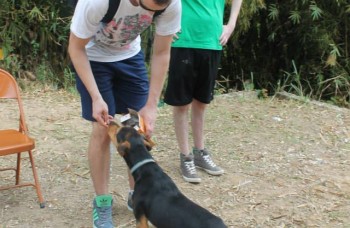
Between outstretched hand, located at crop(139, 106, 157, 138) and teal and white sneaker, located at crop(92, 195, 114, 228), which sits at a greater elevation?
outstretched hand, located at crop(139, 106, 157, 138)

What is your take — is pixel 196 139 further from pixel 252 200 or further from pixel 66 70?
pixel 66 70

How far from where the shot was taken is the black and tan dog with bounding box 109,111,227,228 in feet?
8.64

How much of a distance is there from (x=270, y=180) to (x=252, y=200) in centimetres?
37

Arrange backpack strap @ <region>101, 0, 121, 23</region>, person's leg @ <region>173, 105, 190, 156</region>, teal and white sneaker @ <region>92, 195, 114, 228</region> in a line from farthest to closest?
1. person's leg @ <region>173, 105, 190, 156</region>
2. teal and white sneaker @ <region>92, 195, 114, 228</region>
3. backpack strap @ <region>101, 0, 121, 23</region>

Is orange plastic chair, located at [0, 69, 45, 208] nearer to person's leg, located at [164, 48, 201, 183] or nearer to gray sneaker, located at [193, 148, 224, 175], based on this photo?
person's leg, located at [164, 48, 201, 183]

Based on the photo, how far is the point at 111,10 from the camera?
2.66m

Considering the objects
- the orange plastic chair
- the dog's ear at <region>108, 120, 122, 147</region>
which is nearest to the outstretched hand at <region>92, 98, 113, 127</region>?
the dog's ear at <region>108, 120, 122, 147</region>

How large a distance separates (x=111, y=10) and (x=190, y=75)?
1194 mm

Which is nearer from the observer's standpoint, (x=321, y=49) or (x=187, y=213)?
(x=187, y=213)

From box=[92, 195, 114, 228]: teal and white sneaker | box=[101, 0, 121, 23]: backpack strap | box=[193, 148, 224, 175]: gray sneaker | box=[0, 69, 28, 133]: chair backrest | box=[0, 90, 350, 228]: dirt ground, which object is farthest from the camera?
box=[193, 148, 224, 175]: gray sneaker

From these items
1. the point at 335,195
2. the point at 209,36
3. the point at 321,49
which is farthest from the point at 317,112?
the point at 209,36

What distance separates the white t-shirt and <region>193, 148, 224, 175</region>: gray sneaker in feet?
4.10

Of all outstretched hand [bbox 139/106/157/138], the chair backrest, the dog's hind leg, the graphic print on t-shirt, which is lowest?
the dog's hind leg

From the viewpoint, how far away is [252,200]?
12.4 ft
